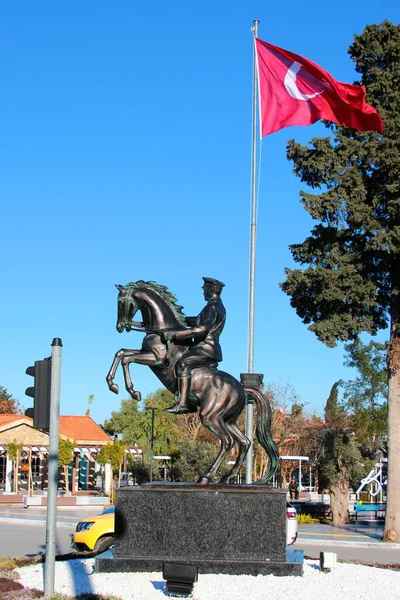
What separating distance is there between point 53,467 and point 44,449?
146 feet

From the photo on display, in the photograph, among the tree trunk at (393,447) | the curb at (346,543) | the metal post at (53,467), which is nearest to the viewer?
the metal post at (53,467)

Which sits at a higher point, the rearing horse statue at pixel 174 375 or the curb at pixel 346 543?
the rearing horse statue at pixel 174 375

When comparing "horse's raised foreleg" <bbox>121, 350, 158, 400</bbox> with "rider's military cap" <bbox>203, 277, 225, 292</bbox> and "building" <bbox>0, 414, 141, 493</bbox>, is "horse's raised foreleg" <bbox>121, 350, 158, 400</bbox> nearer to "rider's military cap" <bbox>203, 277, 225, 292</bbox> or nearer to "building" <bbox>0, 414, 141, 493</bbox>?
"rider's military cap" <bbox>203, 277, 225, 292</bbox>

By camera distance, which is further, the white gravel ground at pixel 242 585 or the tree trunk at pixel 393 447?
the tree trunk at pixel 393 447

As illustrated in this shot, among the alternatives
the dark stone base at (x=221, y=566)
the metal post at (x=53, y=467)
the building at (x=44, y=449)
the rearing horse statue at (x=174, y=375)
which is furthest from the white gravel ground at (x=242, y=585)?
the building at (x=44, y=449)

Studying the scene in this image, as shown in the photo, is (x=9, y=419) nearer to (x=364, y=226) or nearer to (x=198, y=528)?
(x=364, y=226)

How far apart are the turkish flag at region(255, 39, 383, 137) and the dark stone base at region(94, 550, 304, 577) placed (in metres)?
9.18

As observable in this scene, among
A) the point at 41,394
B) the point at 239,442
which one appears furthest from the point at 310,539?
the point at 41,394

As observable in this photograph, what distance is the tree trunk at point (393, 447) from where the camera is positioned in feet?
83.1

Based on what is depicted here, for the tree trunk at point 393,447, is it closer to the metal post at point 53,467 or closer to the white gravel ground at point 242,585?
the white gravel ground at point 242,585

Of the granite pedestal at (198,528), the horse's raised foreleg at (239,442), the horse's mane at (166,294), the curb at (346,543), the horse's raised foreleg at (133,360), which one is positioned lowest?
the curb at (346,543)

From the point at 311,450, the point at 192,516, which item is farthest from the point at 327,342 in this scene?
the point at 311,450

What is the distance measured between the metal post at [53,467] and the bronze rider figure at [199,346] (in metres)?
3.29

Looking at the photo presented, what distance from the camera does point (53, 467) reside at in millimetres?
9438
